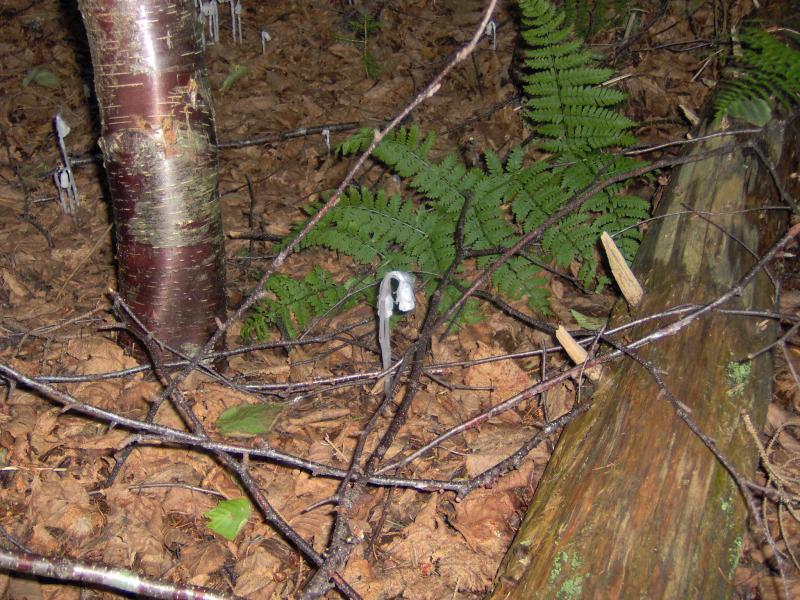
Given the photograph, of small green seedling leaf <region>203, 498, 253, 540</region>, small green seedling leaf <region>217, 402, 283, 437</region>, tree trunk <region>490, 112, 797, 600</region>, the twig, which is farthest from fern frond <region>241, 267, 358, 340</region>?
the twig

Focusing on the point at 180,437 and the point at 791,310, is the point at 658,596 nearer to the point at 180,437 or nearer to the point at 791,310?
the point at 180,437

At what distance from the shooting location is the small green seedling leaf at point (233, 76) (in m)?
5.35

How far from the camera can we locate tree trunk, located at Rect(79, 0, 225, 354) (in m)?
2.15

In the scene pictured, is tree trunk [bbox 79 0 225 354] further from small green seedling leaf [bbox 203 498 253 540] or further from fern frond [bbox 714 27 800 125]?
fern frond [bbox 714 27 800 125]

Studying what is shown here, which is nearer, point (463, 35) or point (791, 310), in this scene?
point (791, 310)

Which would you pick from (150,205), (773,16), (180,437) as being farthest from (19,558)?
(773,16)

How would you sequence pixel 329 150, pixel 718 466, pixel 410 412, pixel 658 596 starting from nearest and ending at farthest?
pixel 658 596 → pixel 718 466 → pixel 410 412 → pixel 329 150

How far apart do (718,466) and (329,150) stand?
334 cm

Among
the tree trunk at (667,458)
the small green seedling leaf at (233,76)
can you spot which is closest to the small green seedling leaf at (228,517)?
the tree trunk at (667,458)

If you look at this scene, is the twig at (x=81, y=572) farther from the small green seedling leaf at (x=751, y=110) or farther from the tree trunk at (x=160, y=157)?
the small green seedling leaf at (x=751, y=110)

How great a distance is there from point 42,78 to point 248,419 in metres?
4.71

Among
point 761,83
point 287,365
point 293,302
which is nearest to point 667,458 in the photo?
point 287,365

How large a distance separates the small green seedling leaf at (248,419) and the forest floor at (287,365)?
4 centimetres

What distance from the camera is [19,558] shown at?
4.46 feet
